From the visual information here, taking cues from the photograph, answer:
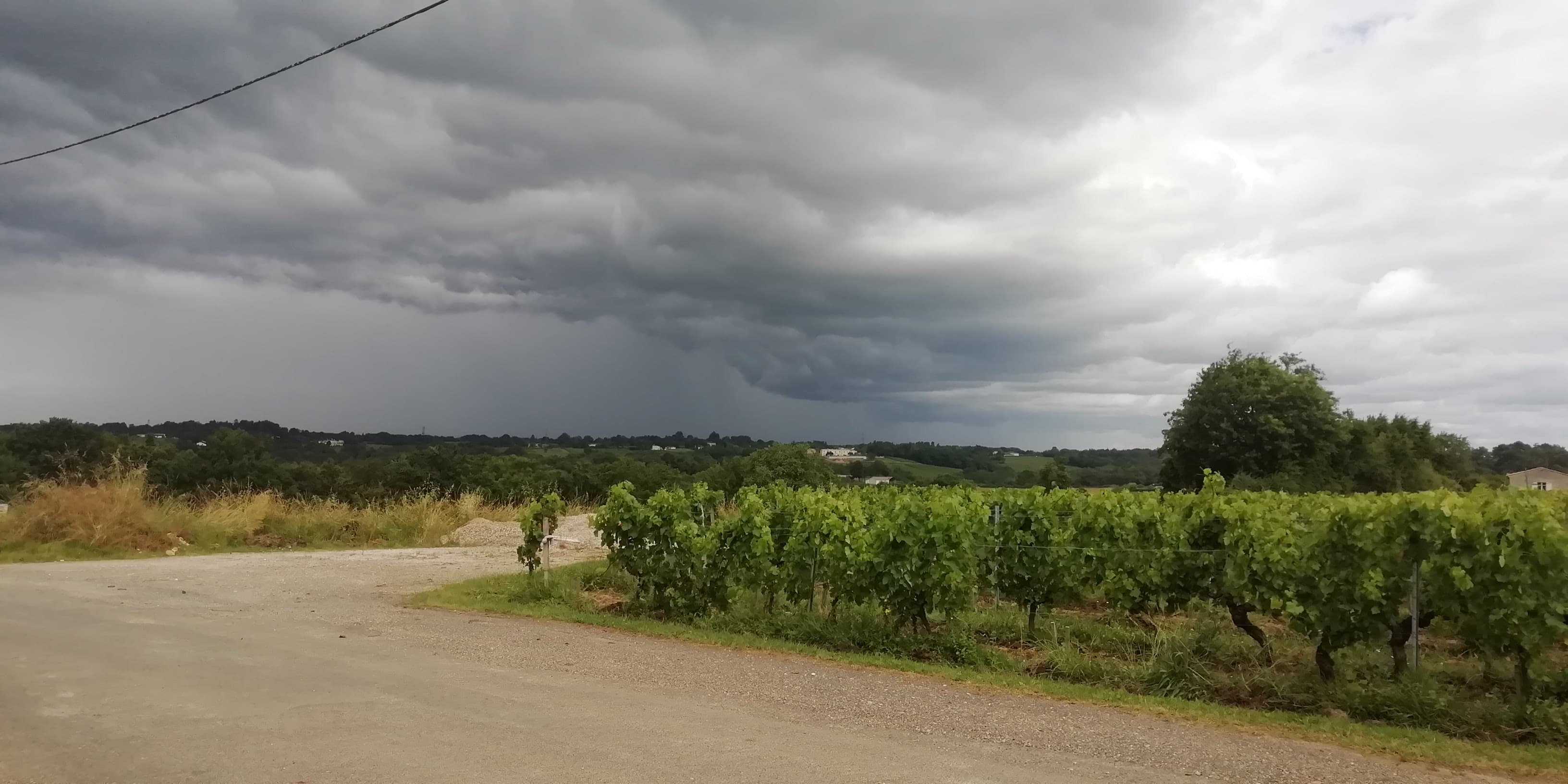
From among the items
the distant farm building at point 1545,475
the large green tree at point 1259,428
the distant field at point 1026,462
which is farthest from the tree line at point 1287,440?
the distant farm building at point 1545,475

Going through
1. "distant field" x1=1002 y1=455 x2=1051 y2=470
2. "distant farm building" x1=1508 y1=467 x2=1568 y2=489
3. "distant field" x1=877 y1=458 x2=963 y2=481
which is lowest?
"distant field" x1=877 y1=458 x2=963 y2=481

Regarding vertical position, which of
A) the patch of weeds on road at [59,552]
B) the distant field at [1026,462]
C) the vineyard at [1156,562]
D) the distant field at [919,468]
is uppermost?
the distant field at [1026,462]

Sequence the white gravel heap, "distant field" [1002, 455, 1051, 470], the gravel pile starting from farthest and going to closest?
1. "distant field" [1002, 455, 1051, 470]
2. the gravel pile
3. the white gravel heap

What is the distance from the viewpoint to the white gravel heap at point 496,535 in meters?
26.2

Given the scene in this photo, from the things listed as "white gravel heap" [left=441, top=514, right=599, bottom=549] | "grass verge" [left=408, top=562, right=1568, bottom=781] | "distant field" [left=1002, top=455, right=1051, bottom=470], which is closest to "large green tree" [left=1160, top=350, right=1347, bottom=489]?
"distant field" [left=1002, top=455, right=1051, bottom=470]

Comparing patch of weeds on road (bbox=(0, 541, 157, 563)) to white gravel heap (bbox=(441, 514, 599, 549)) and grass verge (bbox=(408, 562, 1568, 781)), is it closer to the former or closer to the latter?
white gravel heap (bbox=(441, 514, 599, 549))

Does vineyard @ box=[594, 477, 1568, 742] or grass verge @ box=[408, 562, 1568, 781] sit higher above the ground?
vineyard @ box=[594, 477, 1568, 742]

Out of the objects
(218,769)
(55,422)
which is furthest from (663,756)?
(55,422)

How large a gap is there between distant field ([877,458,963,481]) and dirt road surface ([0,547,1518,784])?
98.5ft

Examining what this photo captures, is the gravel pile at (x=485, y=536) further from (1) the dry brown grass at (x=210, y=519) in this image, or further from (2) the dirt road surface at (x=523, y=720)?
(2) the dirt road surface at (x=523, y=720)

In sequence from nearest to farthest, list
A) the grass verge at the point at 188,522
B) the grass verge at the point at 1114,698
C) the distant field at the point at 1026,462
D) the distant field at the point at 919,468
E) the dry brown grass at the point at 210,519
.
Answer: the grass verge at the point at 1114,698 < the grass verge at the point at 188,522 < the dry brown grass at the point at 210,519 < the distant field at the point at 919,468 < the distant field at the point at 1026,462

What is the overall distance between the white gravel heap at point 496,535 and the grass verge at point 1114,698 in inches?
455

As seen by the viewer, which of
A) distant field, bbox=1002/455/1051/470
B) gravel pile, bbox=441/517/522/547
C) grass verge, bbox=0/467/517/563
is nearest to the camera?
grass verge, bbox=0/467/517/563

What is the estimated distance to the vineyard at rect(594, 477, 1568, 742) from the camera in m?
7.98
